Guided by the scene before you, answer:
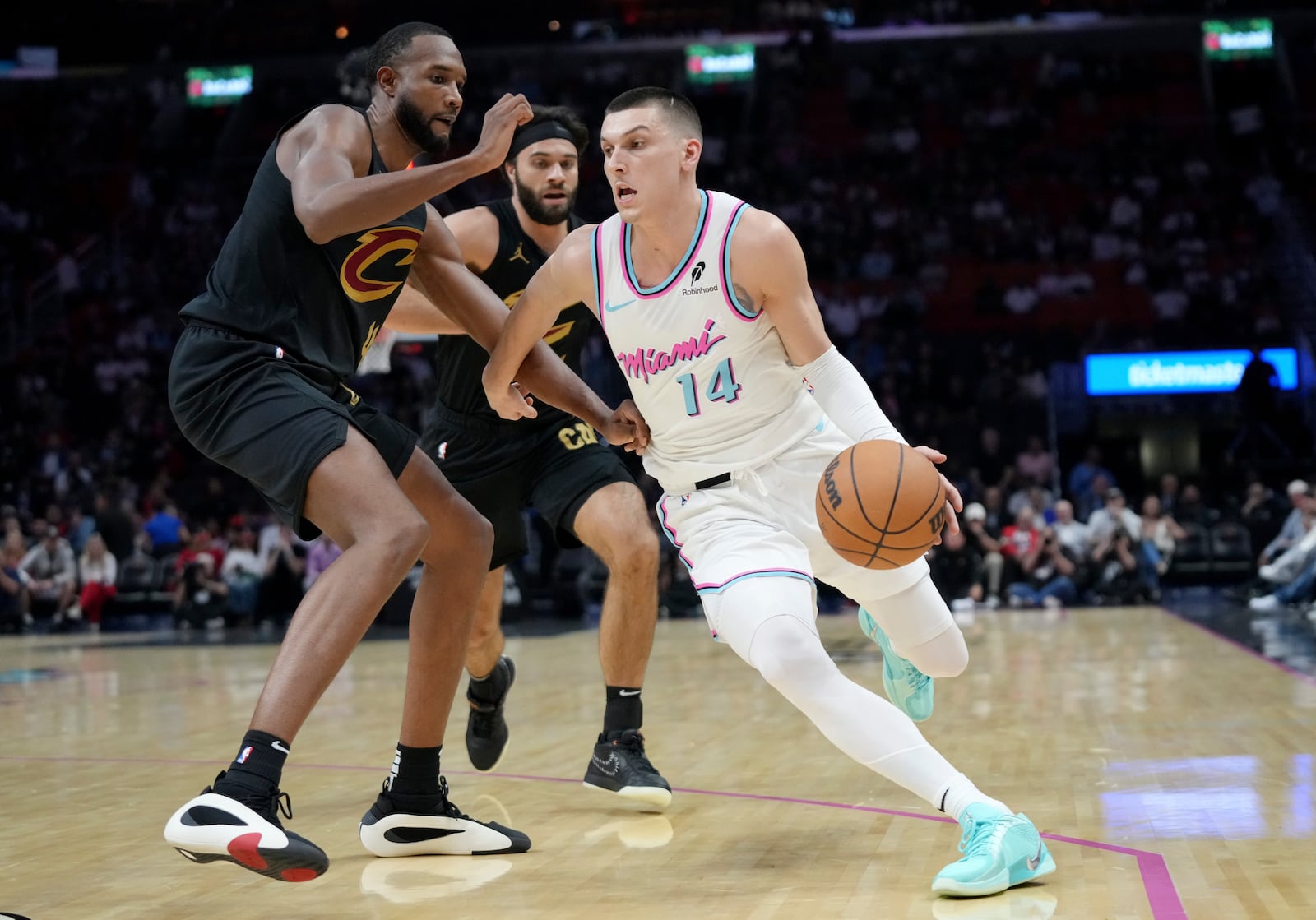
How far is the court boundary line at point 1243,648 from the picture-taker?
8.49 m

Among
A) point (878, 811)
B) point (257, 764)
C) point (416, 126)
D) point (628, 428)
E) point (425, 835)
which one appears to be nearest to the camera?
point (257, 764)

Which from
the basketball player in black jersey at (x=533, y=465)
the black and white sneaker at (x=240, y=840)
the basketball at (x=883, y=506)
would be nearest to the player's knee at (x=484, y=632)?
the basketball player in black jersey at (x=533, y=465)

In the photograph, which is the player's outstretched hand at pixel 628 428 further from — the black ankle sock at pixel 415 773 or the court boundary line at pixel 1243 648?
the court boundary line at pixel 1243 648

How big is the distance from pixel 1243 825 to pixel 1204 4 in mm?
26168

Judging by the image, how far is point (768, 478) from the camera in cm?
429

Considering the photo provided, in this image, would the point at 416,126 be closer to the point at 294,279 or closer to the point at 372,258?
the point at 372,258

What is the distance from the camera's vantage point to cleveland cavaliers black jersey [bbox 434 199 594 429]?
5.84 meters

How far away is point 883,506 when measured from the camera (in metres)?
3.83

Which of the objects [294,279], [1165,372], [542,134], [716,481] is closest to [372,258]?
[294,279]

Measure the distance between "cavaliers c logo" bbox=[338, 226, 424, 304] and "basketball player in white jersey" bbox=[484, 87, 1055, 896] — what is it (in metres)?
0.46

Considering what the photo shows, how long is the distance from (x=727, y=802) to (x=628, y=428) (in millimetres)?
1461

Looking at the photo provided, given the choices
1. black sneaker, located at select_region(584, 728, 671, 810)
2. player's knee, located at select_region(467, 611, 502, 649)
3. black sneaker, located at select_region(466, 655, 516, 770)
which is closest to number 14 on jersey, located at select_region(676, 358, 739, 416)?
black sneaker, located at select_region(584, 728, 671, 810)

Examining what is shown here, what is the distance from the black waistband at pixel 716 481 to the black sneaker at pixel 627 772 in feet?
3.85

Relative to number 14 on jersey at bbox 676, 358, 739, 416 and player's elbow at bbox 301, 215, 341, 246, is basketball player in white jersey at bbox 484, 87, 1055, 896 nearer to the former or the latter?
number 14 on jersey at bbox 676, 358, 739, 416
